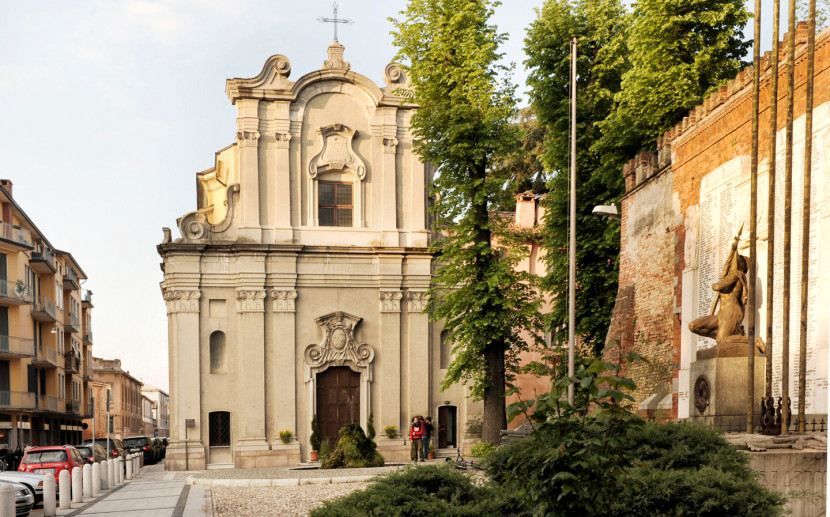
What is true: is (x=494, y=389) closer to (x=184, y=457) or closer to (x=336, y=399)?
(x=336, y=399)

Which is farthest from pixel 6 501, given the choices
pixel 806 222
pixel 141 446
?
pixel 141 446

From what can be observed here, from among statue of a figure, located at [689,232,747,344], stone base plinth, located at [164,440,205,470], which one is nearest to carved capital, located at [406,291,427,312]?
stone base plinth, located at [164,440,205,470]

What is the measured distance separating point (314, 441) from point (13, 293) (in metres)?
23.1

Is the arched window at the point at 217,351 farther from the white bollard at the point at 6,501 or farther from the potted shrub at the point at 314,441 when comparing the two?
the white bollard at the point at 6,501

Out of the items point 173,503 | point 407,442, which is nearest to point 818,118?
point 173,503

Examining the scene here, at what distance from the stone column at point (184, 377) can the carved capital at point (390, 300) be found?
689 centimetres

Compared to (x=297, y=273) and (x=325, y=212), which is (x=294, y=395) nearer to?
(x=297, y=273)

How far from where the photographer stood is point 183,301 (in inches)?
1337

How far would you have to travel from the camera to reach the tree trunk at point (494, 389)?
27.0 meters

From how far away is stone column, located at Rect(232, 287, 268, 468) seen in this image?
3309 centimetres

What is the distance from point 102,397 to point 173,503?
272ft

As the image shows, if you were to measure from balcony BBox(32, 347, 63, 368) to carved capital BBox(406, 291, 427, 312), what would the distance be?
2534 centimetres

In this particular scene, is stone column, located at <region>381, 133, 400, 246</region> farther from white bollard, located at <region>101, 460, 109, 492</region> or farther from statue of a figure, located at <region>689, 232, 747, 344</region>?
statue of a figure, located at <region>689, 232, 747, 344</region>

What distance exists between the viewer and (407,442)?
34.4 metres
